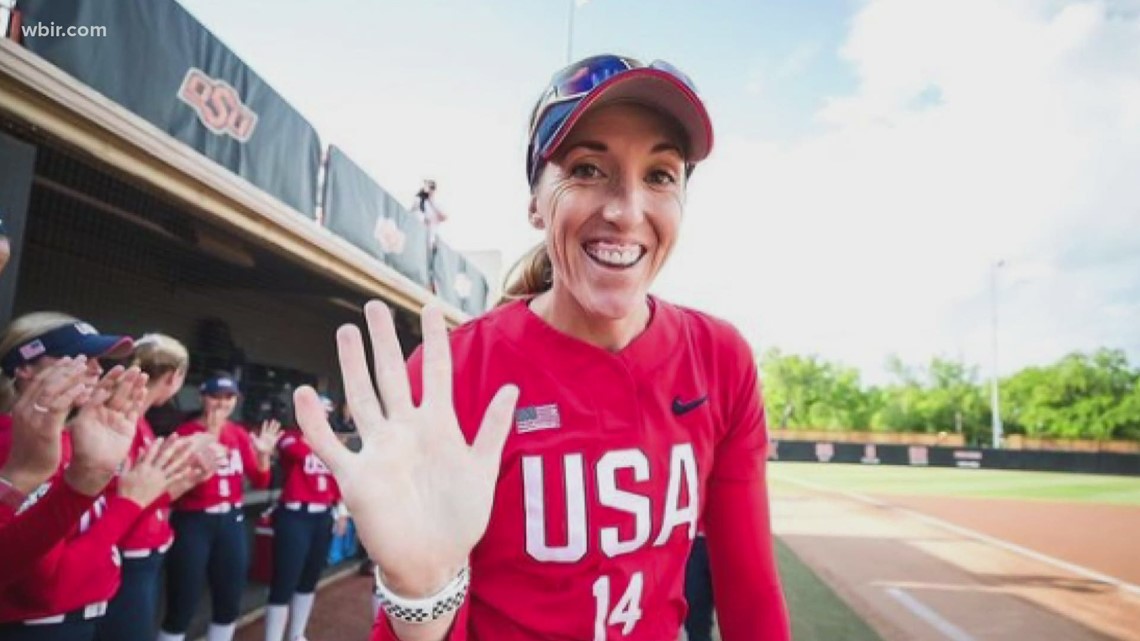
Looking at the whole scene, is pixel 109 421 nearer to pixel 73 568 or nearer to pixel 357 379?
pixel 73 568

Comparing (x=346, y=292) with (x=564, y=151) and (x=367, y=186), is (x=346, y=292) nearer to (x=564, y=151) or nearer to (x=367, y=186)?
(x=367, y=186)

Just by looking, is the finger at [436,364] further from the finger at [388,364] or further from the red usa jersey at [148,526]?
the red usa jersey at [148,526]

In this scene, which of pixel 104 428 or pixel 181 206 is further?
pixel 181 206

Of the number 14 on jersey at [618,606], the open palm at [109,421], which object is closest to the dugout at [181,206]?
the open palm at [109,421]

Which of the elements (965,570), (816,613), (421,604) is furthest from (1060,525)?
(421,604)

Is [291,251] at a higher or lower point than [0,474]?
higher

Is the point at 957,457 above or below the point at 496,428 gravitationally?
below

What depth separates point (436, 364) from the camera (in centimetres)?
123

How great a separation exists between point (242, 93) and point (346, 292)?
11.9 ft

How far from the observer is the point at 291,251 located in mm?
4641

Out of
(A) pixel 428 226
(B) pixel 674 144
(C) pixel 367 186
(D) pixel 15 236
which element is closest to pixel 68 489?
(D) pixel 15 236

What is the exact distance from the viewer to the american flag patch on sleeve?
1.54 m

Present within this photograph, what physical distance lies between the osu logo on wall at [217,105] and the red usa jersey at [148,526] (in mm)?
1888

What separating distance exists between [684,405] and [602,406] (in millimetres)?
216
